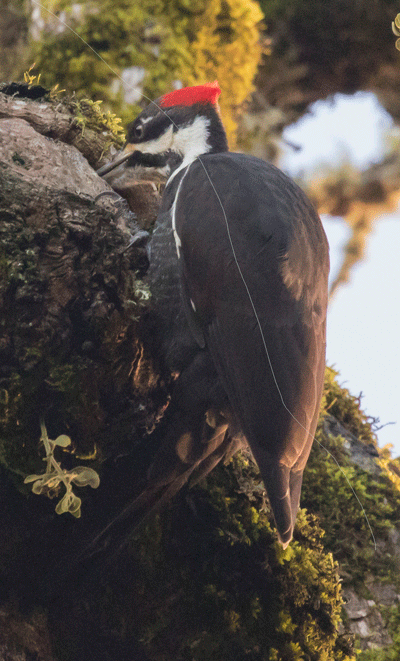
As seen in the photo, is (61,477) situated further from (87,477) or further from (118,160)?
(118,160)

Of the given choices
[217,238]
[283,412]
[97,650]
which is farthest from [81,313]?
[97,650]

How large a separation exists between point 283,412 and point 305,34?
2.86 metres

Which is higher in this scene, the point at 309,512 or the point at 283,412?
the point at 283,412

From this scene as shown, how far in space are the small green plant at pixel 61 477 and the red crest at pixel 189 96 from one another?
3.47 feet

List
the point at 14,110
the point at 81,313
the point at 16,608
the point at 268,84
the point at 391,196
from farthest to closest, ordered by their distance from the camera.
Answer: the point at 268,84 → the point at 14,110 → the point at 16,608 → the point at 81,313 → the point at 391,196

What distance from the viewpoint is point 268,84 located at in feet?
11.1

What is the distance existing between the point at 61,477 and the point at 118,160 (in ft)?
3.24

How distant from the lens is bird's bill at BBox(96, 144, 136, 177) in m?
1.83

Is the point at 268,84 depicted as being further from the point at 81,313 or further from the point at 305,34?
the point at 81,313

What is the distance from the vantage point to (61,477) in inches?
53.4

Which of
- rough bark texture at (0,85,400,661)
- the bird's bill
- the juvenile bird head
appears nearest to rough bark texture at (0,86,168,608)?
rough bark texture at (0,85,400,661)

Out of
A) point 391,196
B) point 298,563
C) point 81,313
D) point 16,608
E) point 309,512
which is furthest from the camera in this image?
point 309,512

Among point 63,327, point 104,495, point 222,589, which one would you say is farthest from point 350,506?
point 63,327

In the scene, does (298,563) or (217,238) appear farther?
(298,563)
